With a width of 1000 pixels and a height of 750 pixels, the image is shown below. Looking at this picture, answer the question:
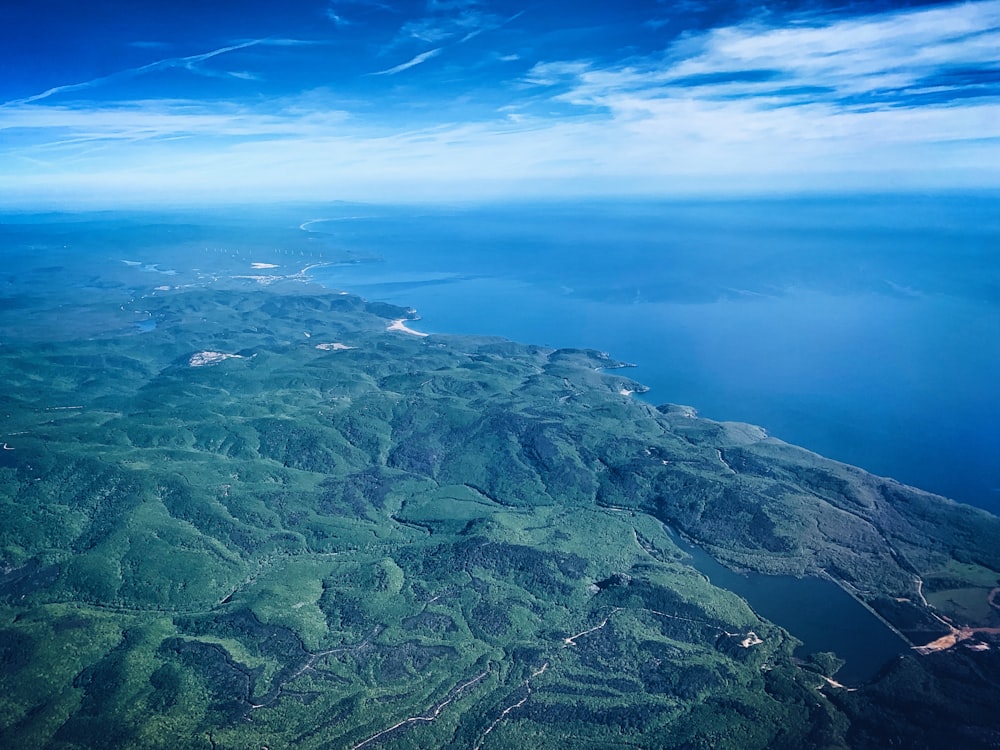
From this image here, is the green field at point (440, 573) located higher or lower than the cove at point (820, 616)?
higher

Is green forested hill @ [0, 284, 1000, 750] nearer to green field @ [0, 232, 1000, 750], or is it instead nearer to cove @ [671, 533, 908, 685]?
green field @ [0, 232, 1000, 750]

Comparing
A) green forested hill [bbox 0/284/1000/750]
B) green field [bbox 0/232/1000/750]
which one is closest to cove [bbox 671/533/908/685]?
green forested hill [bbox 0/284/1000/750]

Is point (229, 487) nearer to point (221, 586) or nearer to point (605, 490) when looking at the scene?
point (221, 586)

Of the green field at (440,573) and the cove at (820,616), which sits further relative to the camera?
the cove at (820,616)

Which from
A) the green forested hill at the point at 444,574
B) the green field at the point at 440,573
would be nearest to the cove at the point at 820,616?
the green forested hill at the point at 444,574

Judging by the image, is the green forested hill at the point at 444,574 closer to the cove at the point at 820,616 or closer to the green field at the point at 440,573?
the green field at the point at 440,573

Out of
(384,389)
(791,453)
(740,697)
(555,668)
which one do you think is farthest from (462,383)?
(740,697)

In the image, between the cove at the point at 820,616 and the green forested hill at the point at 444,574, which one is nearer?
the green forested hill at the point at 444,574
